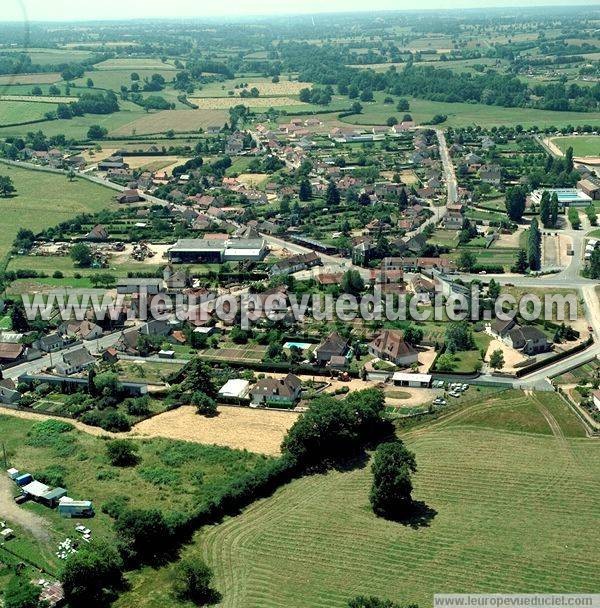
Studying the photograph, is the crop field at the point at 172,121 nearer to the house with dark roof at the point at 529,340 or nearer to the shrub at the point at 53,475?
the house with dark roof at the point at 529,340

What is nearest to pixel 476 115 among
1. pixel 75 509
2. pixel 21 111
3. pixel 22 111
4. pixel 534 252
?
pixel 534 252

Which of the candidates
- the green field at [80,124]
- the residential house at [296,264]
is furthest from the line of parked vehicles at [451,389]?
the green field at [80,124]

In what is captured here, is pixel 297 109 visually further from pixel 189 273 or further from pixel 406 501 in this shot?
pixel 406 501

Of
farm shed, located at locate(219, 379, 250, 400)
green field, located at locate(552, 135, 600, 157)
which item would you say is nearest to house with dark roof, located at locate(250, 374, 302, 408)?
farm shed, located at locate(219, 379, 250, 400)

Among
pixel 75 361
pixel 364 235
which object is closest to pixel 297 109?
pixel 364 235

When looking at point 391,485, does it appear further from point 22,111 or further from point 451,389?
point 22,111
